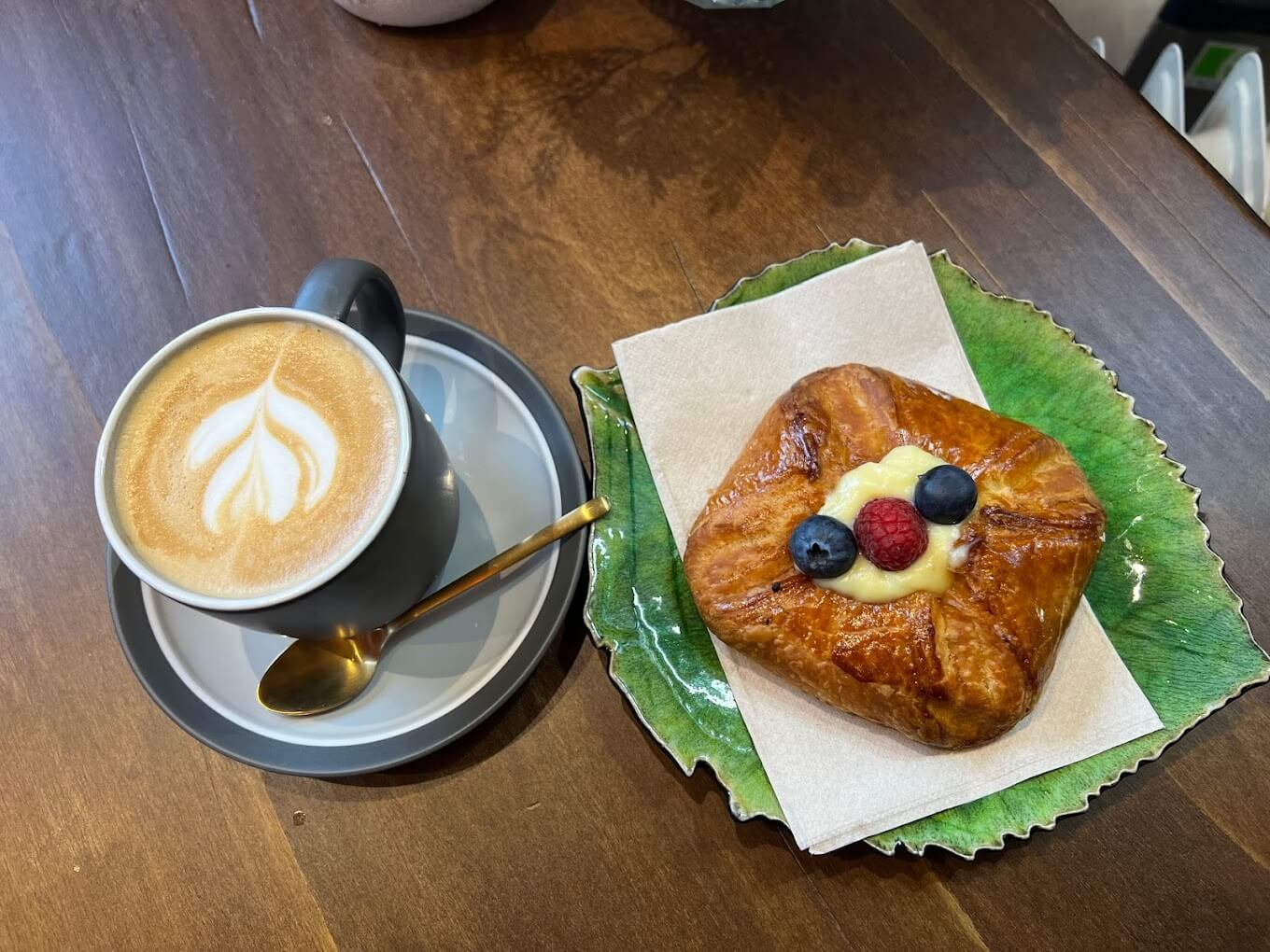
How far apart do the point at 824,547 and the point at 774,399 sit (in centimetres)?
25

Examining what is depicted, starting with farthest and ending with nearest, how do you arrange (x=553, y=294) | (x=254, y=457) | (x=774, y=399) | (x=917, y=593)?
(x=553, y=294) < (x=774, y=399) < (x=917, y=593) < (x=254, y=457)

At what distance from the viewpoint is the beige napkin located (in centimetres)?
95

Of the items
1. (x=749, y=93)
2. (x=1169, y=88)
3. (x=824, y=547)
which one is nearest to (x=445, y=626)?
(x=824, y=547)

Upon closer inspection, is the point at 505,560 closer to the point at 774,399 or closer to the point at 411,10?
the point at 774,399

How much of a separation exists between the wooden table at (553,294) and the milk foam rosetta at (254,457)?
1.16ft

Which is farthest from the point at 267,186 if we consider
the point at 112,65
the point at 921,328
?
the point at 921,328

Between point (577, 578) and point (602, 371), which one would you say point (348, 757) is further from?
point (602, 371)

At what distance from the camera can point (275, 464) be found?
83cm

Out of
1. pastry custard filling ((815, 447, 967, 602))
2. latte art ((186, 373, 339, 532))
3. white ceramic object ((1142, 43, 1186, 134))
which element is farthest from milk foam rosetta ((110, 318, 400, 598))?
white ceramic object ((1142, 43, 1186, 134))

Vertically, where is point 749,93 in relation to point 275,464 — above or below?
above

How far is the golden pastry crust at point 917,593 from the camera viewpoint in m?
0.91

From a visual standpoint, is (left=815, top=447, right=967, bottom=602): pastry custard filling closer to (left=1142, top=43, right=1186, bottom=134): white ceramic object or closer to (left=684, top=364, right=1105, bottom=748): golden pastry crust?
(left=684, top=364, right=1105, bottom=748): golden pastry crust

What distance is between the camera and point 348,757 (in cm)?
96

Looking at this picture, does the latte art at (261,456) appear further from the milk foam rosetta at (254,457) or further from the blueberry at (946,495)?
the blueberry at (946,495)
